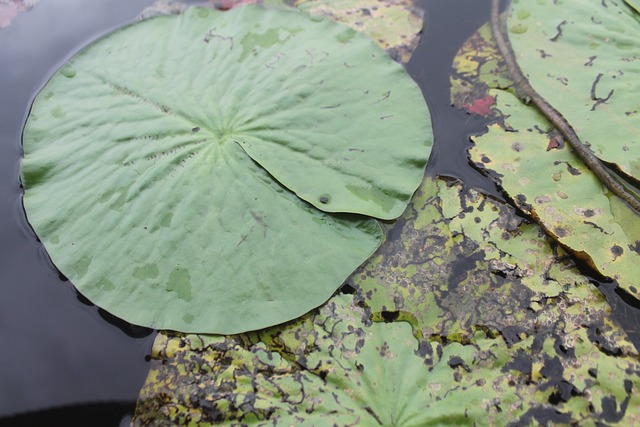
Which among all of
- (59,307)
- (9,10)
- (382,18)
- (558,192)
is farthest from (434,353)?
(9,10)

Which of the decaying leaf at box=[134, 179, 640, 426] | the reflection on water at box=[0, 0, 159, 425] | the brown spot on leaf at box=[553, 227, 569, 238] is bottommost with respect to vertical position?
the reflection on water at box=[0, 0, 159, 425]

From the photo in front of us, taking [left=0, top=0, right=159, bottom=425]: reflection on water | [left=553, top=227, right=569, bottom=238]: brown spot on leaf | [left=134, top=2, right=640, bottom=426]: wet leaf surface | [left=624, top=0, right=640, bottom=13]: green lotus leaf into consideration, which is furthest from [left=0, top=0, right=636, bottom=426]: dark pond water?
[left=624, top=0, right=640, bottom=13]: green lotus leaf

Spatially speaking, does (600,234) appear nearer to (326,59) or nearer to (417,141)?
(417,141)

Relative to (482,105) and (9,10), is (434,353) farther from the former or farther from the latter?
(9,10)

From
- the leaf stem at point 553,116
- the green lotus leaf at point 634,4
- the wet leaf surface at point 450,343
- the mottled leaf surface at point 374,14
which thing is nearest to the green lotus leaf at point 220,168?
the wet leaf surface at point 450,343

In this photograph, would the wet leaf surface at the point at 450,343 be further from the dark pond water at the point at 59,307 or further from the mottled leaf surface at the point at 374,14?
the mottled leaf surface at the point at 374,14

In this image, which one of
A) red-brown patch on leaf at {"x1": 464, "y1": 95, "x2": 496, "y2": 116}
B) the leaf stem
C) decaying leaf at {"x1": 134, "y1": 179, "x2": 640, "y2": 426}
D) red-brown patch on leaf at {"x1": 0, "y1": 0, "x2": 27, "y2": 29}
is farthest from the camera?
red-brown patch on leaf at {"x1": 0, "y1": 0, "x2": 27, "y2": 29}

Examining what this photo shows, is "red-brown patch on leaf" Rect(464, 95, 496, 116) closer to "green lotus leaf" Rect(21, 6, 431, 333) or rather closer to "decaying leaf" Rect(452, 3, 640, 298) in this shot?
"decaying leaf" Rect(452, 3, 640, 298)
